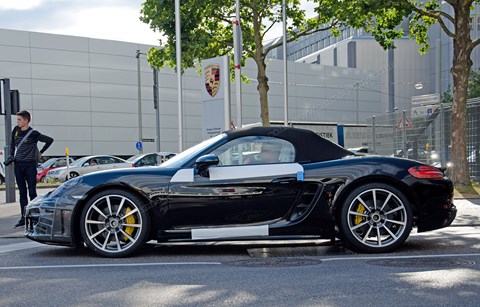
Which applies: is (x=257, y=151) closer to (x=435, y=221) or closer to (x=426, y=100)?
(x=435, y=221)

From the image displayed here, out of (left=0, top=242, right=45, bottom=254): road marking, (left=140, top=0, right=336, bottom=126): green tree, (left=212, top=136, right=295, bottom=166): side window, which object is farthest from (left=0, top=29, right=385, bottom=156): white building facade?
(left=212, top=136, right=295, bottom=166): side window

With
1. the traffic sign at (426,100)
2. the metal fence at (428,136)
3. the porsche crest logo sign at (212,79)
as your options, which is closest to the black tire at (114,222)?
the porsche crest logo sign at (212,79)

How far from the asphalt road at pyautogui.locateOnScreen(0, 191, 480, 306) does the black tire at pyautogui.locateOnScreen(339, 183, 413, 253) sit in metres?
0.15

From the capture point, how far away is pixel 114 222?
641 centimetres

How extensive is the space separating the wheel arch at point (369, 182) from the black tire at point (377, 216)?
0.14 feet

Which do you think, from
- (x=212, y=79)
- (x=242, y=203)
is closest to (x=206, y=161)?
(x=242, y=203)

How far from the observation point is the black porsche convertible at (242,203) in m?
6.36

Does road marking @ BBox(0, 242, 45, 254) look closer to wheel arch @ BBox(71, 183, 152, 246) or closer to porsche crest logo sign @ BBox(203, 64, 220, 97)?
wheel arch @ BBox(71, 183, 152, 246)

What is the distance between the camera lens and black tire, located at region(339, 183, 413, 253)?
6.43 m

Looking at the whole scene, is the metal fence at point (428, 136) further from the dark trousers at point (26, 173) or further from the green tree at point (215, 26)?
the dark trousers at point (26, 173)

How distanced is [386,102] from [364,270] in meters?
71.1

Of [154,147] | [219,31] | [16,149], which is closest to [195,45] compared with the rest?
[219,31]

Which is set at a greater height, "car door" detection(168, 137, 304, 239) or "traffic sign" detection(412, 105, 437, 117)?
"traffic sign" detection(412, 105, 437, 117)

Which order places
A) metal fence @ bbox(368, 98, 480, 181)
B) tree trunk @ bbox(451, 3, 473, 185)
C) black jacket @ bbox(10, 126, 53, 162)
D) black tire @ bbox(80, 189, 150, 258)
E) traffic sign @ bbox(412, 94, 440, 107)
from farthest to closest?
traffic sign @ bbox(412, 94, 440, 107) → metal fence @ bbox(368, 98, 480, 181) → tree trunk @ bbox(451, 3, 473, 185) → black jacket @ bbox(10, 126, 53, 162) → black tire @ bbox(80, 189, 150, 258)
